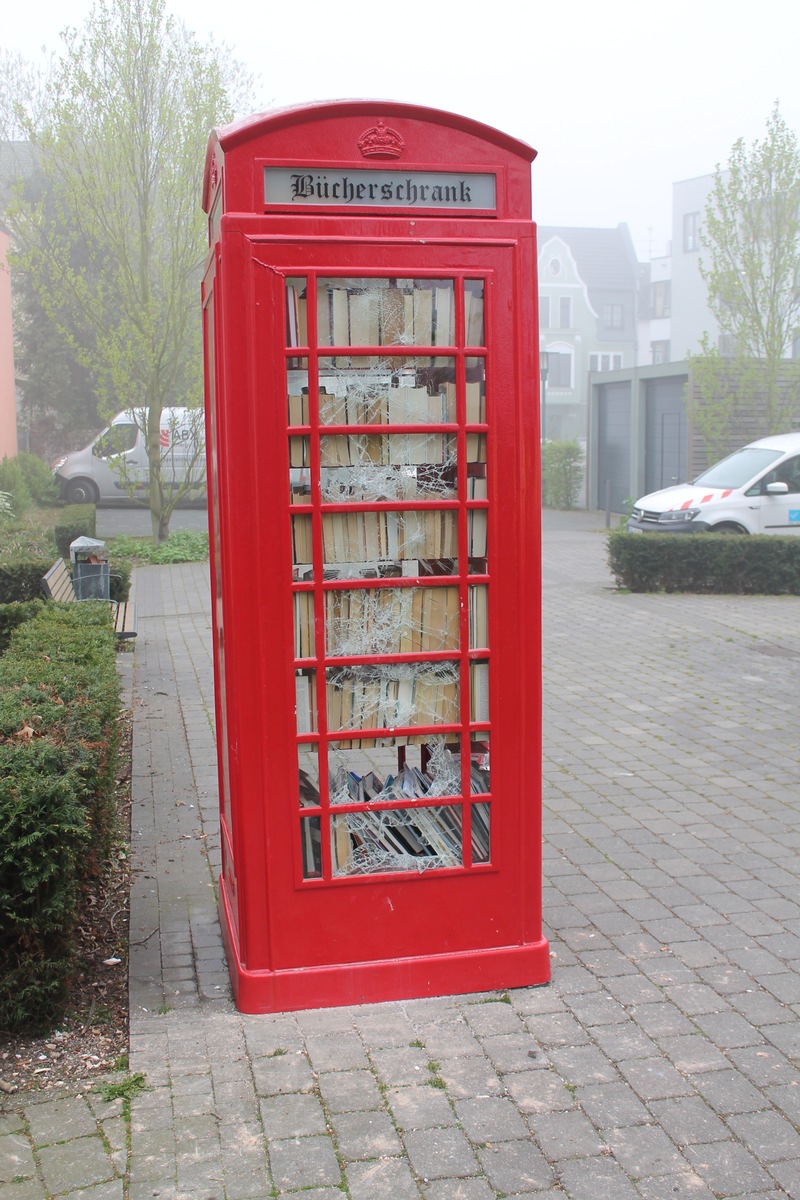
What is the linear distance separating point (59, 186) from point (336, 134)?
16336 millimetres

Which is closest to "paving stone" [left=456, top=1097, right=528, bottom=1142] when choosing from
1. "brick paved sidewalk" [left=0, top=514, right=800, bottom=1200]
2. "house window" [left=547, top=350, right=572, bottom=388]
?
"brick paved sidewalk" [left=0, top=514, right=800, bottom=1200]

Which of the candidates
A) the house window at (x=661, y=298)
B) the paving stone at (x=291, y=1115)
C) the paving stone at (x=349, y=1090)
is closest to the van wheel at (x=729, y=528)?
the paving stone at (x=349, y=1090)

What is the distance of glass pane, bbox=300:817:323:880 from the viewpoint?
154 inches

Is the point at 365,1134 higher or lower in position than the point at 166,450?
lower

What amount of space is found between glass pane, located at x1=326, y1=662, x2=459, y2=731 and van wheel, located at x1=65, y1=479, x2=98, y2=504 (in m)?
24.1

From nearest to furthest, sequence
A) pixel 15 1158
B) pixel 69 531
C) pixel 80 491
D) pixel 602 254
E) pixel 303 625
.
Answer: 1. pixel 15 1158
2. pixel 303 625
3. pixel 69 531
4. pixel 80 491
5. pixel 602 254

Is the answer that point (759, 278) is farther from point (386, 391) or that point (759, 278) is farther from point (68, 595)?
point (386, 391)

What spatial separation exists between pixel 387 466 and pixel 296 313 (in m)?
0.58

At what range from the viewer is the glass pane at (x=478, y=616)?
12.9 feet

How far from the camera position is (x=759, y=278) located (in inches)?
891

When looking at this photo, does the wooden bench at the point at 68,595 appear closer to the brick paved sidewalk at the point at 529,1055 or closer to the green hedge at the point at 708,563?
the brick paved sidewalk at the point at 529,1055

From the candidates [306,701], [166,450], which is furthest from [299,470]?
[166,450]

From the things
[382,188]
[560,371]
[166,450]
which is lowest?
[166,450]

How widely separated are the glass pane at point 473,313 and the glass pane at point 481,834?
1615 millimetres
